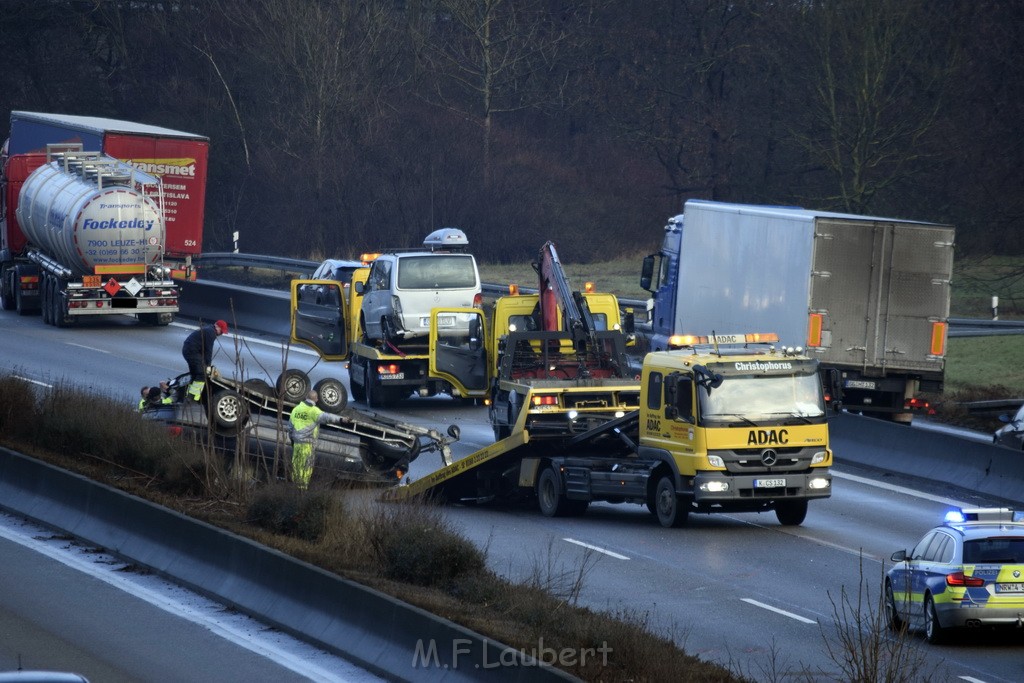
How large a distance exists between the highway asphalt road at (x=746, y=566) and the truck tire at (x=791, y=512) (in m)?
0.12

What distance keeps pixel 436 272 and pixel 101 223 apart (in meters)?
10.9

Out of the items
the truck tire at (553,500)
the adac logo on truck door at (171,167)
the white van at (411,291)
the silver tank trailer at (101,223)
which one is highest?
the adac logo on truck door at (171,167)

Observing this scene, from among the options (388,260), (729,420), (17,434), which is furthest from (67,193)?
(729,420)

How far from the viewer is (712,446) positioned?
17.1 m

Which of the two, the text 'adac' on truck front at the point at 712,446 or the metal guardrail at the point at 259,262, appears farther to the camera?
the metal guardrail at the point at 259,262

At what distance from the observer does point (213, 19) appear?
2419 inches

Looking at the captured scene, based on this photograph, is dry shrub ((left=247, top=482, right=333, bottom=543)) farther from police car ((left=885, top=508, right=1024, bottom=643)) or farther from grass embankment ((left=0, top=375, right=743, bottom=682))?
police car ((left=885, top=508, right=1024, bottom=643))

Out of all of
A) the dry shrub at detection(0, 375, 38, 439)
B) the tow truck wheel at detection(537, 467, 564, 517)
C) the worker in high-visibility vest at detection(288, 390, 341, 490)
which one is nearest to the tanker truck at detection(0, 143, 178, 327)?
the dry shrub at detection(0, 375, 38, 439)

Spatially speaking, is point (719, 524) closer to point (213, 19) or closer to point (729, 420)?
point (729, 420)

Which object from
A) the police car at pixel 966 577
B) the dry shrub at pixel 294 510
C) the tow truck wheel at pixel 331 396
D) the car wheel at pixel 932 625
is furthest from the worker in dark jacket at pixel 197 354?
the car wheel at pixel 932 625

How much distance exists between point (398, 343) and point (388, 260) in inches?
68.3

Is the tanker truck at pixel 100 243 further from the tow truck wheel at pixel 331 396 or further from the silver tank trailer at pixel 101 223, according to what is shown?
the tow truck wheel at pixel 331 396

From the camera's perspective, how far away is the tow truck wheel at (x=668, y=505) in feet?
58.1

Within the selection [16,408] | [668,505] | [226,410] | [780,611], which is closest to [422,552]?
[780,611]
